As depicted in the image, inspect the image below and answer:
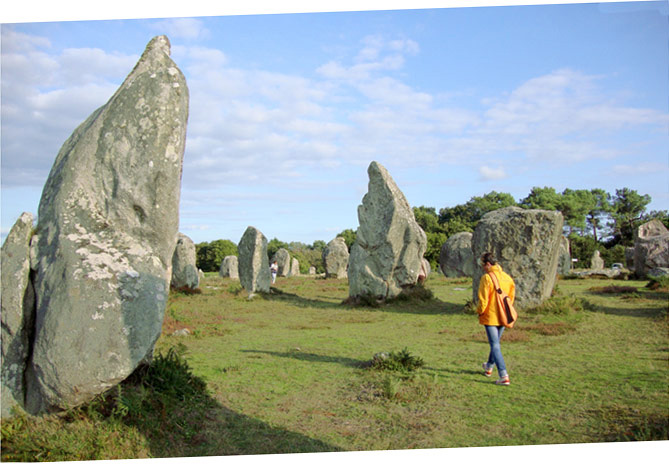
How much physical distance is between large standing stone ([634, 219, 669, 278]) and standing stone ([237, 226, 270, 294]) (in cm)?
1618

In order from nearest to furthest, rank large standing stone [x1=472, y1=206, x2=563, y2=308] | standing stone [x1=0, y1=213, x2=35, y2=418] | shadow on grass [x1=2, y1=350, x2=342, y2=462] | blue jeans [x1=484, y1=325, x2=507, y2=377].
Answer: shadow on grass [x1=2, y1=350, x2=342, y2=462]
standing stone [x1=0, y1=213, x2=35, y2=418]
blue jeans [x1=484, y1=325, x2=507, y2=377]
large standing stone [x1=472, y1=206, x2=563, y2=308]

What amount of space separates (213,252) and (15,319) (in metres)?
51.2

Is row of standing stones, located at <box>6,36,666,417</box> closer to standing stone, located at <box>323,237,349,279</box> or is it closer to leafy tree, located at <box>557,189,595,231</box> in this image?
standing stone, located at <box>323,237,349,279</box>

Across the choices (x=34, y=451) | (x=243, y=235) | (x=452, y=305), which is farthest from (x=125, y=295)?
(x=243, y=235)

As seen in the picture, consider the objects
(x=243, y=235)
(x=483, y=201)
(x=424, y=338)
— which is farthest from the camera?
(x=483, y=201)

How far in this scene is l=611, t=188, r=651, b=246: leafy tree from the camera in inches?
2216

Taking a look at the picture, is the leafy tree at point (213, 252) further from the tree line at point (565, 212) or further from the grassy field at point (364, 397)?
the grassy field at point (364, 397)

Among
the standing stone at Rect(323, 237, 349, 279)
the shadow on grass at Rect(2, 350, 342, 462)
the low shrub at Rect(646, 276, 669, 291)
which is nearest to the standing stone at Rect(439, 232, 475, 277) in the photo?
the standing stone at Rect(323, 237, 349, 279)

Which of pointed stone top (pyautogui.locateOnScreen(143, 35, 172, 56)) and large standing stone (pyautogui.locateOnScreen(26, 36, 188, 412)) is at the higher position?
pointed stone top (pyautogui.locateOnScreen(143, 35, 172, 56))

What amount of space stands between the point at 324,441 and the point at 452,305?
10.5 m

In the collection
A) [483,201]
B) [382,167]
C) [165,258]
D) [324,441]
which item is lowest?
[324,441]

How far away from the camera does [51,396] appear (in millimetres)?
4109

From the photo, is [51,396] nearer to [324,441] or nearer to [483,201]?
[324,441]

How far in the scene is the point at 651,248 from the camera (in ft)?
67.3
